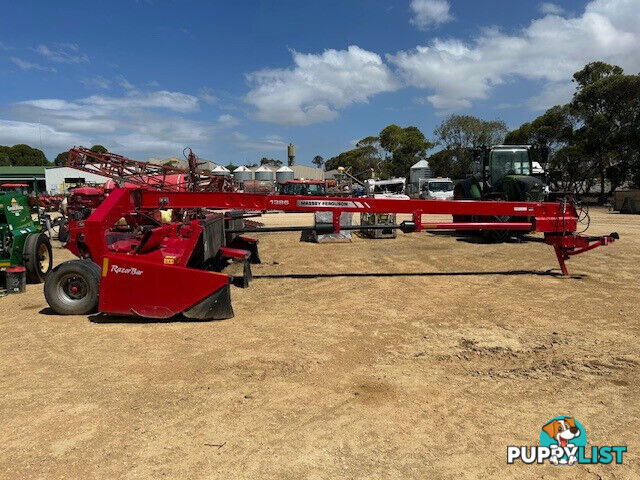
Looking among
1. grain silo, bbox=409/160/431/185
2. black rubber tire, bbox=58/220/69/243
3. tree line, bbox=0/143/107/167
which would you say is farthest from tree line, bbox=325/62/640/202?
tree line, bbox=0/143/107/167

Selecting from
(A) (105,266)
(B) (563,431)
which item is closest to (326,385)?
(B) (563,431)

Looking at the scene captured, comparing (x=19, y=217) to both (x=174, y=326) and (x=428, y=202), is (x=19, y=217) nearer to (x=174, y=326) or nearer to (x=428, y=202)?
(x=174, y=326)

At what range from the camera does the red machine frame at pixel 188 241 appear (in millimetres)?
5273

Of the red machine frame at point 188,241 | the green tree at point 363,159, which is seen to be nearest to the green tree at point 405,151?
the green tree at point 363,159

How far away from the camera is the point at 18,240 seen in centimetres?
775

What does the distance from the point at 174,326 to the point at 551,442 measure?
3.99 meters

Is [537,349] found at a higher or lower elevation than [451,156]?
lower

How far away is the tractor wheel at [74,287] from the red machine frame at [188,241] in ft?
0.71

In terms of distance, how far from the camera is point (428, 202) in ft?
22.9

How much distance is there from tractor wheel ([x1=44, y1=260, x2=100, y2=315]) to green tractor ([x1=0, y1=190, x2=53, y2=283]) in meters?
2.60

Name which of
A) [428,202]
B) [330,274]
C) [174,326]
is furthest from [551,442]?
[330,274]

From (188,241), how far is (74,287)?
5.05 feet

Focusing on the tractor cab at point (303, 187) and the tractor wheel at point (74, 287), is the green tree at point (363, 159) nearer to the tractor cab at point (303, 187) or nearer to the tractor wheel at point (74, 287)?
the tractor cab at point (303, 187)

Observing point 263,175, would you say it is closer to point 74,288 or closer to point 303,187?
point 303,187
